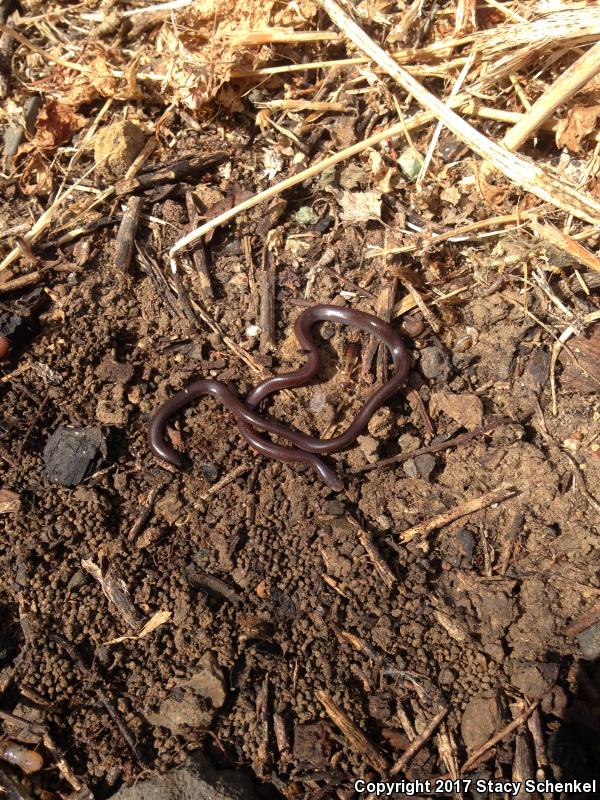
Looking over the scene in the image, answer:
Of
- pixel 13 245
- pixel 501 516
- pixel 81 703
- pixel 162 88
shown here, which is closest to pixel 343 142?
pixel 162 88

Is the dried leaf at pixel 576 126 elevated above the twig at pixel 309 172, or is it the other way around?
the twig at pixel 309 172

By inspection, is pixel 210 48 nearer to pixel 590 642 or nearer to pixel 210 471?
pixel 210 471

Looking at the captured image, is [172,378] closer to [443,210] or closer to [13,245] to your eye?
[13,245]

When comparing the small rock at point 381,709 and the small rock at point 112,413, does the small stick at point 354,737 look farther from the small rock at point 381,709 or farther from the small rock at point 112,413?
the small rock at point 112,413

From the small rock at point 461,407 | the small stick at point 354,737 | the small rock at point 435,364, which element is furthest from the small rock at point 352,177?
the small stick at point 354,737

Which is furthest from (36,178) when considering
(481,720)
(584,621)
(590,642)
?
(590,642)

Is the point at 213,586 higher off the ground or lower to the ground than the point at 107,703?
higher

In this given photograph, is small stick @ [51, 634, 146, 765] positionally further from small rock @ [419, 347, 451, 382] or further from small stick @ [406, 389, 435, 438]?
small rock @ [419, 347, 451, 382]
